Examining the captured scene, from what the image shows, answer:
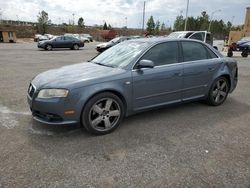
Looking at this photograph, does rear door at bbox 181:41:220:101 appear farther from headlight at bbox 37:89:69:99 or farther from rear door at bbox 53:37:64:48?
rear door at bbox 53:37:64:48

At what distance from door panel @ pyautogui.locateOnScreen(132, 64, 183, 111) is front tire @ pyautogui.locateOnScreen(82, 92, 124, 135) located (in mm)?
372

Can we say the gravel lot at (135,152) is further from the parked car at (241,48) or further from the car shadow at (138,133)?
the parked car at (241,48)

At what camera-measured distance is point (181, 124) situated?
427cm

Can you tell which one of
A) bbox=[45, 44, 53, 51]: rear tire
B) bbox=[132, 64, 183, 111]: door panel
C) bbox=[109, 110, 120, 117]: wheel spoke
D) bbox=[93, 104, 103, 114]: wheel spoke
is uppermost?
bbox=[132, 64, 183, 111]: door panel

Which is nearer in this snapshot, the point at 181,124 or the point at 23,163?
the point at 23,163

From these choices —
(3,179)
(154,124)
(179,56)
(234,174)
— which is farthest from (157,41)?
(3,179)

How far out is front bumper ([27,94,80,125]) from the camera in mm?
3481

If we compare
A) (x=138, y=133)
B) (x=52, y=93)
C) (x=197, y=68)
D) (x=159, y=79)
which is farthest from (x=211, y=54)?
(x=52, y=93)

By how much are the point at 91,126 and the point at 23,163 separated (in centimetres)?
110

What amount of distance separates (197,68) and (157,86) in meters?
1.05

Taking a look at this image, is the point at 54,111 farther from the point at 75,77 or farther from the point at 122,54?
the point at 122,54

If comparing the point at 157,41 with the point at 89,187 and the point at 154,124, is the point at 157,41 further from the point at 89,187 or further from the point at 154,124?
the point at 89,187

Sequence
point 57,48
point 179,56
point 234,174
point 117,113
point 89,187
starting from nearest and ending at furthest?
point 89,187 → point 234,174 → point 117,113 → point 179,56 → point 57,48

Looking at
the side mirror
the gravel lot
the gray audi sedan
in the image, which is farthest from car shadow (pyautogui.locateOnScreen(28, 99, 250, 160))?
the side mirror
